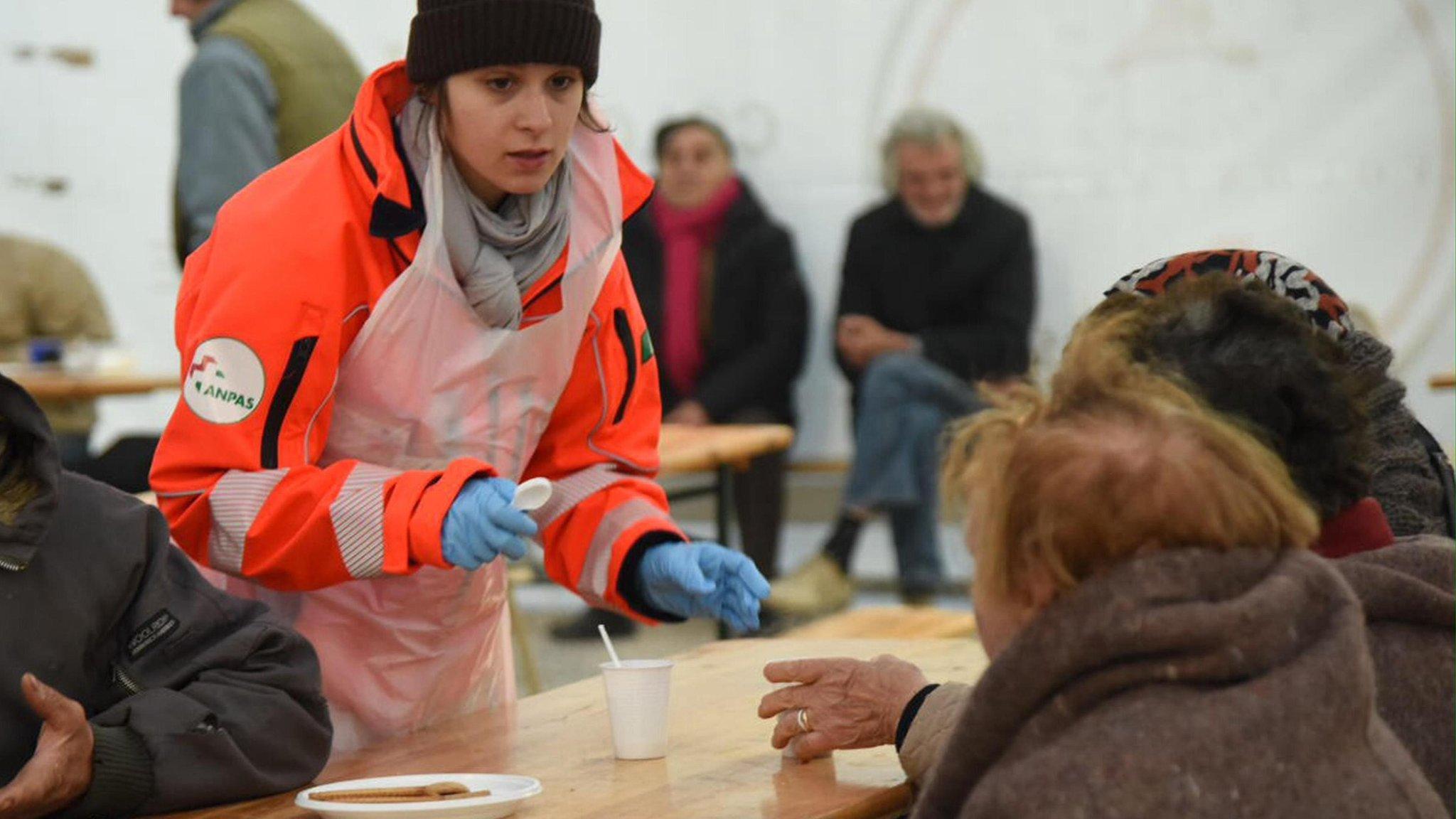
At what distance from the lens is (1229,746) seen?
4.30 feet

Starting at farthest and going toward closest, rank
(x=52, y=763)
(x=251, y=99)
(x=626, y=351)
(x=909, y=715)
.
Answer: (x=251, y=99) < (x=626, y=351) < (x=909, y=715) < (x=52, y=763)

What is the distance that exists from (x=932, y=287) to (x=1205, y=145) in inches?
41.4

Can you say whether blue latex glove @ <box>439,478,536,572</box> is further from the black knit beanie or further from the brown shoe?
the brown shoe

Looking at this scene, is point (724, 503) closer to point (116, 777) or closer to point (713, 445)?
point (713, 445)

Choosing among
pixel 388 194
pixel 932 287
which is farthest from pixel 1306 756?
pixel 932 287

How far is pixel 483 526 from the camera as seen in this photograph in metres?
2.12

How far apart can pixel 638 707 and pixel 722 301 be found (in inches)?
204

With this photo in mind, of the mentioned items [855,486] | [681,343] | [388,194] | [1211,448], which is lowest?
[855,486]

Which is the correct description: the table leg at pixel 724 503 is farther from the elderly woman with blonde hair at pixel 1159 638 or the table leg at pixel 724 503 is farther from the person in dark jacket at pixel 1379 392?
the elderly woman with blonde hair at pixel 1159 638

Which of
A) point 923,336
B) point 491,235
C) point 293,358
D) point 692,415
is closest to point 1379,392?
point 491,235

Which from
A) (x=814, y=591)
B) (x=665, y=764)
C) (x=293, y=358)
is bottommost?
(x=814, y=591)

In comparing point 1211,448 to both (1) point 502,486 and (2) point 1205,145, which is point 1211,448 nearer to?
(1) point 502,486

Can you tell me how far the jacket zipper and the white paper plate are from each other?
184 millimetres

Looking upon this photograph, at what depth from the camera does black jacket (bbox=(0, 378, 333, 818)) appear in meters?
1.83
